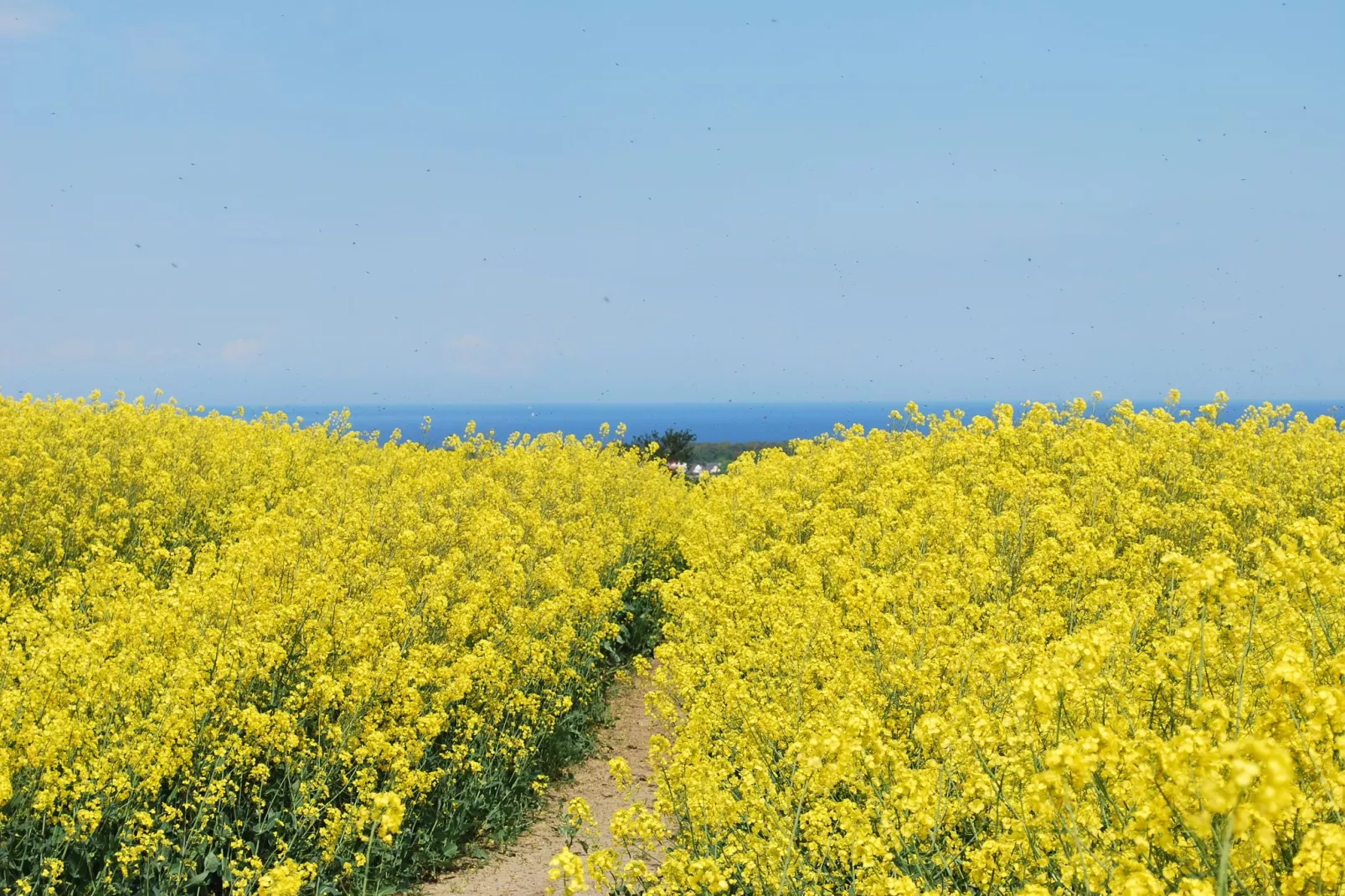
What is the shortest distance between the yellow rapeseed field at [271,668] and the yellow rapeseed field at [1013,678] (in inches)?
56.1

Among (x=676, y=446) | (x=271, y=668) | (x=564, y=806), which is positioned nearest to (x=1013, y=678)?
(x=564, y=806)

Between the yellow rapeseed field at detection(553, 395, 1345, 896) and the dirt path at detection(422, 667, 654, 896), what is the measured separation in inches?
24.3

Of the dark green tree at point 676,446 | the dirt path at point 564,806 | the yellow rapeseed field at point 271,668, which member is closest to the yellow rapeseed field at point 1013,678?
the dirt path at point 564,806

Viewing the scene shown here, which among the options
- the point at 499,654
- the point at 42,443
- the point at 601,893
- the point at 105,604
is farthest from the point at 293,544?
the point at 42,443

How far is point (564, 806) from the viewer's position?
8.93m

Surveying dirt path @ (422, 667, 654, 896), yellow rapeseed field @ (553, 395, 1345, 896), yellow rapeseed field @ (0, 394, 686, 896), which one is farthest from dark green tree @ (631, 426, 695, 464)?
dirt path @ (422, 667, 654, 896)

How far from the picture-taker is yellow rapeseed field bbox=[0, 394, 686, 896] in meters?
5.85

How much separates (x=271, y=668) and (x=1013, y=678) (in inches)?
211

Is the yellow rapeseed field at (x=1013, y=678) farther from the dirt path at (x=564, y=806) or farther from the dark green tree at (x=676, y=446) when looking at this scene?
the dark green tree at (x=676, y=446)

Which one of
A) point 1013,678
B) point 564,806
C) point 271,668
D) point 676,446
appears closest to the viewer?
point 1013,678

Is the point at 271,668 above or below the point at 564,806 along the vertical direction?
above

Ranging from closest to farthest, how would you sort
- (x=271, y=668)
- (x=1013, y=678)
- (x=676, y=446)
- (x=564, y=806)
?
1. (x=1013, y=678)
2. (x=271, y=668)
3. (x=564, y=806)
4. (x=676, y=446)

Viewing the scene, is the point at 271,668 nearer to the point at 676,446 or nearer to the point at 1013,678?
the point at 1013,678

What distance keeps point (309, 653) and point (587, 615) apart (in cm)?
410
